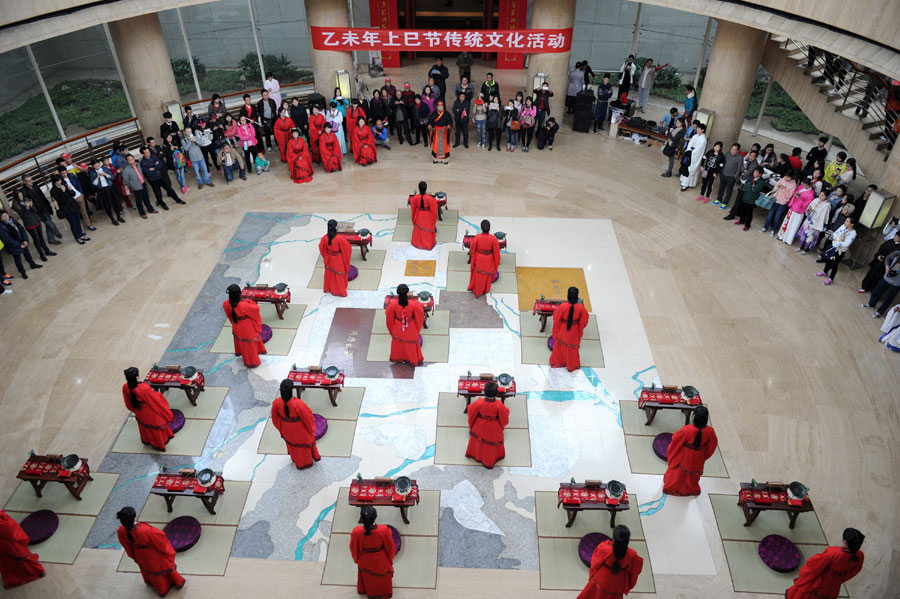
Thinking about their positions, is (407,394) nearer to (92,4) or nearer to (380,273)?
(380,273)

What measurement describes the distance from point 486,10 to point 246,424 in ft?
60.1

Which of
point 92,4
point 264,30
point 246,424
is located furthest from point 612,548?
point 264,30

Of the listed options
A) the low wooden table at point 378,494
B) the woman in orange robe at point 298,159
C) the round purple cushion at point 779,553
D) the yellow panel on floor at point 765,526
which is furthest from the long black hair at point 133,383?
the woman in orange robe at point 298,159

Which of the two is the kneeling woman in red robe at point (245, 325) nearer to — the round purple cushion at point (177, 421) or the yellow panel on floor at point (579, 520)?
the round purple cushion at point (177, 421)

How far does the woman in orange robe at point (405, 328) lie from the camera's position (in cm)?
959

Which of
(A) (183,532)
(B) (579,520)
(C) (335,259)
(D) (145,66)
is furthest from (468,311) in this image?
(D) (145,66)

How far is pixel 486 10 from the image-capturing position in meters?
22.1

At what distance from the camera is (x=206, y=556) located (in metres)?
7.49

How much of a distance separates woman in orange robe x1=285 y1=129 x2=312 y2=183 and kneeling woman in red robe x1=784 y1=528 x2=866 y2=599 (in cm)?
1339

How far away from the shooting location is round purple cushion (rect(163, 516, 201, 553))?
754 centimetres

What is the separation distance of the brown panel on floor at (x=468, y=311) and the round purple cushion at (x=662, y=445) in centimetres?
338

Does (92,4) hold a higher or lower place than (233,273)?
higher

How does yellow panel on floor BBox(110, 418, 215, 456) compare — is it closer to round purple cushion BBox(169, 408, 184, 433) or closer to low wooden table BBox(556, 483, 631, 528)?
round purple cushion BBox(169, 408, 184, 433)

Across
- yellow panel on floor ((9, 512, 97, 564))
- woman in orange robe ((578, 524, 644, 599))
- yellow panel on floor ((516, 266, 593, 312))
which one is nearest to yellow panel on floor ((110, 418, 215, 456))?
yellow panel on floor ((9, 512, 97, 564))
